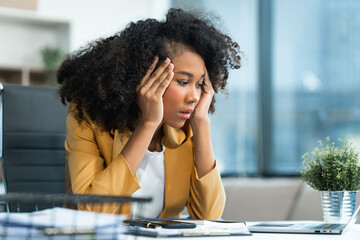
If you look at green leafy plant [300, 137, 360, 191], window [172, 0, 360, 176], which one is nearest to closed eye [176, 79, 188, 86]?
green leafy plant [300, 137, 360, 191]

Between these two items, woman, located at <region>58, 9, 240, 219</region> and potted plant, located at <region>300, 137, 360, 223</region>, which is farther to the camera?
woman, located at <region>58, 9, 240, 219</region>

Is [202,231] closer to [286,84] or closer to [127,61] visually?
[127,61]

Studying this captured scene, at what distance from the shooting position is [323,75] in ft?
11.7

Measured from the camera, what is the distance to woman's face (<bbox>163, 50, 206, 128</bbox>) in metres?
1.45

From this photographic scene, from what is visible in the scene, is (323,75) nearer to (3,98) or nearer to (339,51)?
(339,51)

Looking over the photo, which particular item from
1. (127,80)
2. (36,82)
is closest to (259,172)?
(36,82)

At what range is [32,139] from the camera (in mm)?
1828

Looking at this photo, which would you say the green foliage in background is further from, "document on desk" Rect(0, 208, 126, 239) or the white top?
"document on desk" Rect(0, 208, 126, 239)

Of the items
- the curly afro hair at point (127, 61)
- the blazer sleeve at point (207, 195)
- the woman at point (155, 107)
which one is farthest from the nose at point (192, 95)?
the blazer sleeve at point (207, 195)

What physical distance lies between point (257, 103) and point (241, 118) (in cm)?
17

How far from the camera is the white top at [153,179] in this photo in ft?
5.00

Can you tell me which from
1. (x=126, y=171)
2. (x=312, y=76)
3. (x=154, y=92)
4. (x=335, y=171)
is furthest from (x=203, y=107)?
(x=312, y=76)

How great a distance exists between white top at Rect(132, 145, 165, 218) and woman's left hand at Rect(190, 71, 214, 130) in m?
0.15

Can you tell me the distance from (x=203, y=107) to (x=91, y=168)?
15.8 inches
